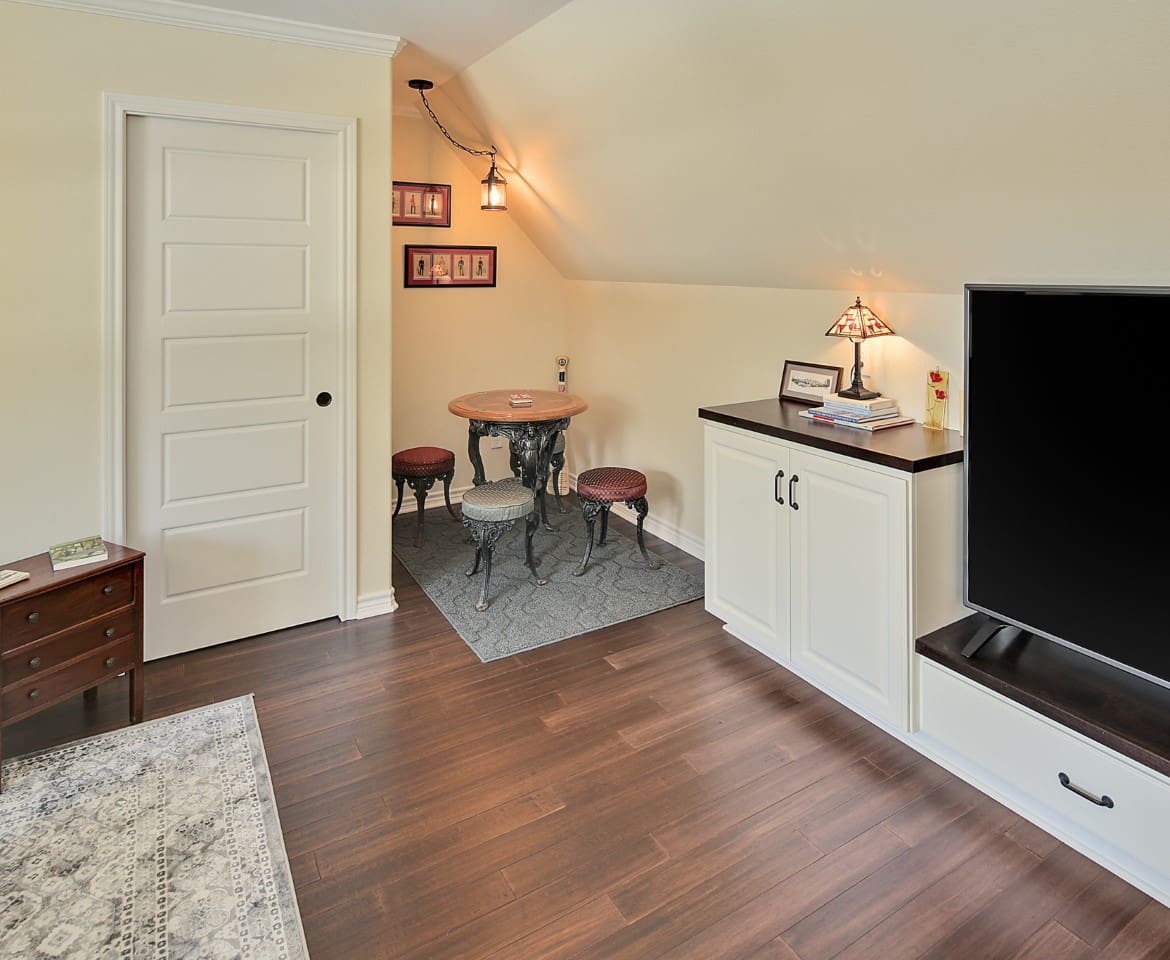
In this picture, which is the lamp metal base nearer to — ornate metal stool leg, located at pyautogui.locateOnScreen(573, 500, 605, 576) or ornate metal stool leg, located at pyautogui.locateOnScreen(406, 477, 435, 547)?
ornate metal stool leg, located at pyautogui.locateOnScreen(573, 500, 605, 576)

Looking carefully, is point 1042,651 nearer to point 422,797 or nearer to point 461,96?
point 422,797

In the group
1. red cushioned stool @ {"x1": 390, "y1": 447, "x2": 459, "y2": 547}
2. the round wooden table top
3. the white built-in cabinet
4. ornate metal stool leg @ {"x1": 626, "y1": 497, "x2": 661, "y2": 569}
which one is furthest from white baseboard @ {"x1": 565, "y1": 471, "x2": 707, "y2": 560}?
red cushioned stool @ {"x1": 390, "y1": 447, "x2": 459, "y2": 547}

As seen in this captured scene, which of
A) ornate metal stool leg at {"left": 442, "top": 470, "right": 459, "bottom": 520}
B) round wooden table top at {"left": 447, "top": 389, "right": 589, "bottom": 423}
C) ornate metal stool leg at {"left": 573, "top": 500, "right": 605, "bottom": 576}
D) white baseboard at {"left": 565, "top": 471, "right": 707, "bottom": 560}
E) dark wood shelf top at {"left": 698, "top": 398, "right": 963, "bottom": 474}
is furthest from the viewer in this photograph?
ornate metal stool leg at {"left": 442, "top": 470, "right": 459, "bottom": 520}

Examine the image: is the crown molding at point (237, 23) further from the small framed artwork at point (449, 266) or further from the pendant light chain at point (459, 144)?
the small framed artwork at point (449, 266)

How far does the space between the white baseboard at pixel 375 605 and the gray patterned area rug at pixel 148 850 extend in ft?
2.81

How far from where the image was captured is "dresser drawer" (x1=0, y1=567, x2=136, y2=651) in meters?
2.19

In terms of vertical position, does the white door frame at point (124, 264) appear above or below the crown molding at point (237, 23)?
below

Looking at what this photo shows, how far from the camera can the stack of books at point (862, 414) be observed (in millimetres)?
2791

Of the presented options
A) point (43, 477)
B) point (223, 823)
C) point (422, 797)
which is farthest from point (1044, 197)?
point (43, 477)

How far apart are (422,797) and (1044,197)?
2.39 meters

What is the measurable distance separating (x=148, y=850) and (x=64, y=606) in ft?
2.65

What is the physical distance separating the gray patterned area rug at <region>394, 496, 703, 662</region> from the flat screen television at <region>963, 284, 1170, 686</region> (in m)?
1.56

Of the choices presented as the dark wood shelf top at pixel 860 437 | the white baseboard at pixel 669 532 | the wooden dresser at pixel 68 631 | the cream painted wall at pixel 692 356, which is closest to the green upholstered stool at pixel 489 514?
the white baseboard at pixel 669 532

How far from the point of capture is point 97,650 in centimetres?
243
